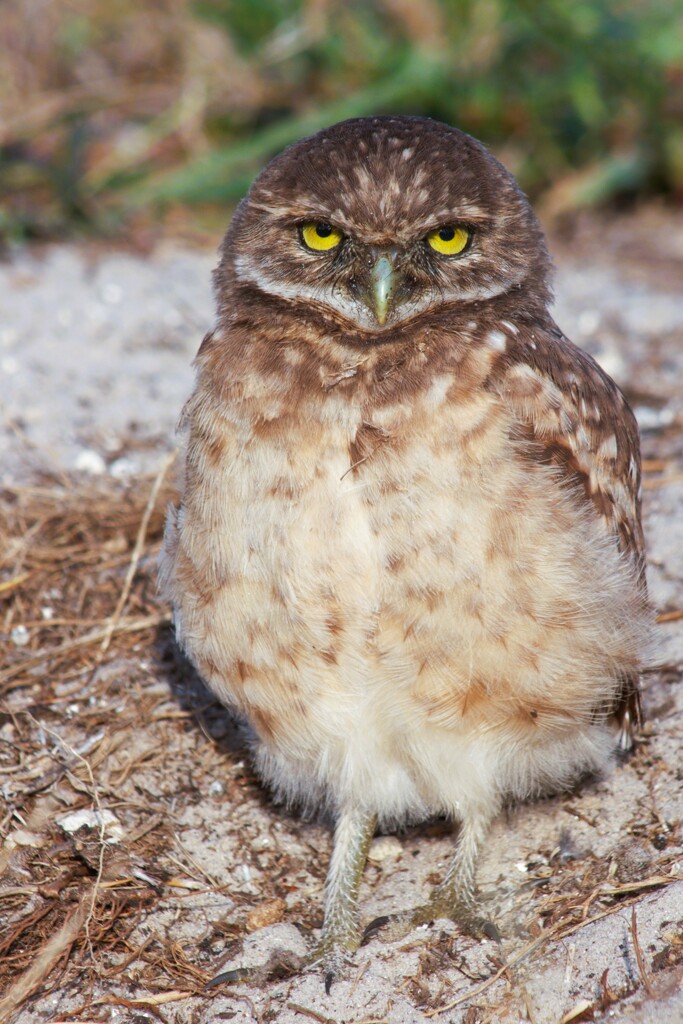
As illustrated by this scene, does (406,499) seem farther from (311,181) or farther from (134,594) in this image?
(134,594)

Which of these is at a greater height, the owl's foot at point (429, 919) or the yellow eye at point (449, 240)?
the yellow eye at point (449, 240)

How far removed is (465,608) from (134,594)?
167 cm

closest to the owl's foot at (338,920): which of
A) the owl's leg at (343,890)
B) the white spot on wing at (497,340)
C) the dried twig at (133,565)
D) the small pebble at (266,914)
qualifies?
the owl's leg at (343,890)

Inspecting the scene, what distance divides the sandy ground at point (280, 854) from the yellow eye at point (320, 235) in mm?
1565

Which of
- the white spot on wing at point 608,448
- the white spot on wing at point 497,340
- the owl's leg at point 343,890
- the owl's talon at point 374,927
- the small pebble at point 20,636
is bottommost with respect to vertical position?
Result: the owl's talon at point 374,927

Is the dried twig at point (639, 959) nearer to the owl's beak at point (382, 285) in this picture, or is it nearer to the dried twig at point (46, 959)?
the dried twig at point (46, 959)

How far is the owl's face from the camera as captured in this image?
2891 mm

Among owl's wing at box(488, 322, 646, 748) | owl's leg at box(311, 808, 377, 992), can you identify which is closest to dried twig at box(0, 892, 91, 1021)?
owl's leg at box(311, 808, 377, 992)

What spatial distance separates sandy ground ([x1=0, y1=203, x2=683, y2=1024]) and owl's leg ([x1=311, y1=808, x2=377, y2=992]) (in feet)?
0.20

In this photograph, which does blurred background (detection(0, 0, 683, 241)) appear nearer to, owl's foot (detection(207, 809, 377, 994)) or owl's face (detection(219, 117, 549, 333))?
owl's face (detection(219, 117, 549, 333))

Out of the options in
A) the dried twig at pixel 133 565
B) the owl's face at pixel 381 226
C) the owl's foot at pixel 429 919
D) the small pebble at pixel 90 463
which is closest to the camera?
the owl's face at pixel 381 226

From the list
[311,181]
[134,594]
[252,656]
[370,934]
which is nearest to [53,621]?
[134,594]

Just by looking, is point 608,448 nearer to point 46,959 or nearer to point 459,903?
point 459,903

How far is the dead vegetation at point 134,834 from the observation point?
291 cm
